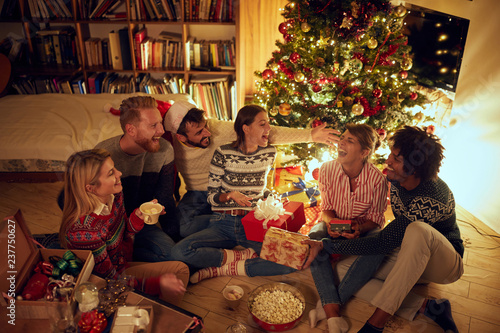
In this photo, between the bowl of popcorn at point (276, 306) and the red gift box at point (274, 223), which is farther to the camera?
the red gift box at point (274, 223)

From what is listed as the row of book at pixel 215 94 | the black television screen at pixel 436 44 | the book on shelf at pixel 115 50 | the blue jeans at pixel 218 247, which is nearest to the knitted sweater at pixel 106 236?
the blue jeans at pixel 218 247

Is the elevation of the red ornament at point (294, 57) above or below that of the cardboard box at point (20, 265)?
above

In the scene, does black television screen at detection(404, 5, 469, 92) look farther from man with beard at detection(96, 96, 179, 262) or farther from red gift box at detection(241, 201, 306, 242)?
man with beard at detection(96, 96, 179, 262)

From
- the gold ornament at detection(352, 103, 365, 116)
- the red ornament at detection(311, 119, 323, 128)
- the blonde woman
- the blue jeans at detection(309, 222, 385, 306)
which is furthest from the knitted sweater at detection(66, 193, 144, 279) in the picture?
the gold ornament at detection(352, 103, 365, 116)

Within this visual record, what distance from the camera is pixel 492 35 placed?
2545 mm

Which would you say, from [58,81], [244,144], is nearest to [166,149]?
[244,144]

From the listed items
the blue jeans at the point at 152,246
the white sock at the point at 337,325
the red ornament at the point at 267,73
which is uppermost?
the red ornament at the point at 267,73

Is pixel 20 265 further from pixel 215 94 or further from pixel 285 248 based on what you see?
pixel 215 94

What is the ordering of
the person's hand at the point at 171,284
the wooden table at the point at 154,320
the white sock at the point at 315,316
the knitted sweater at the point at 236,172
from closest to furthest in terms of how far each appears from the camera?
the wooden table at the point at 154,320 < the person's hand at the point at 171,284 < the white sock at the point at 315,316 < the knitted sweater at the point at 236,172

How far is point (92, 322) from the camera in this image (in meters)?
1.34

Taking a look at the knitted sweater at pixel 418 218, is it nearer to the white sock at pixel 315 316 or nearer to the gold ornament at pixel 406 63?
the white sock at pixel 315 316

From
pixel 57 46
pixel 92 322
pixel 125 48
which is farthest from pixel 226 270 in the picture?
pixel 57 46

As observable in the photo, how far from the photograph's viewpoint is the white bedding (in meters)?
2.69

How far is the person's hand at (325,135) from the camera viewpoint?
232 cm
